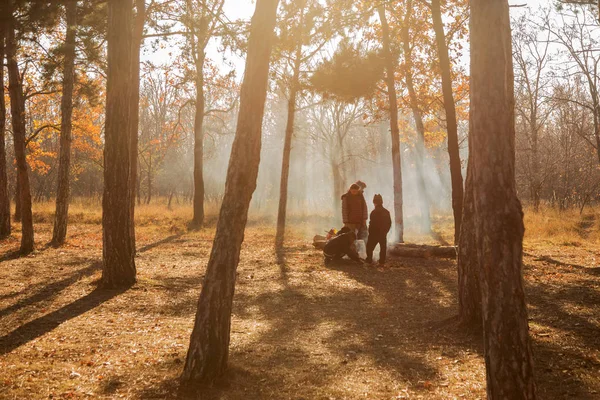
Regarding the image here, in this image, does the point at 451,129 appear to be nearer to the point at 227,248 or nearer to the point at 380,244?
the point at 380,244

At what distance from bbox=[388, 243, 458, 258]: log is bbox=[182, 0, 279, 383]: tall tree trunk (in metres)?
9.65

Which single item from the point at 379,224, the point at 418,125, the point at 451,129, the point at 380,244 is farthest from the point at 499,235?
the point at 418,125

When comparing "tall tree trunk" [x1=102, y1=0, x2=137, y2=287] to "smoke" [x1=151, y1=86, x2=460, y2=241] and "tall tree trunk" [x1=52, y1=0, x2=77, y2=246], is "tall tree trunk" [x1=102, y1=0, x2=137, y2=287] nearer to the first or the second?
"tall tree trunk" [x1=52, y1=0, x2=77, y2=246]

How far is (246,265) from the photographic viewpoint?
1325 cm

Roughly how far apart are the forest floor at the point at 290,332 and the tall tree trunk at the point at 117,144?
75 cm

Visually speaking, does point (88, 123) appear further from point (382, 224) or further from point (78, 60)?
point (382, 224)

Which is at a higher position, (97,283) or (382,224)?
(382,224)

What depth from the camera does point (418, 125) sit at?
22.8 m

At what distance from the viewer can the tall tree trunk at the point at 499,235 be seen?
3.60m

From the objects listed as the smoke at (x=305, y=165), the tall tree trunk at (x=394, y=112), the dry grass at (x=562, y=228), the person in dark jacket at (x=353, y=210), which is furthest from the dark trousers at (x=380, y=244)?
the smoke at (x=305, y=165)

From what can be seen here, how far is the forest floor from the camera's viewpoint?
5.09 metres

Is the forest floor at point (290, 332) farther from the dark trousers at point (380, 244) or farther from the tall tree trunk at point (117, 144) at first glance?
the tall tree trunk at point (117, 144)

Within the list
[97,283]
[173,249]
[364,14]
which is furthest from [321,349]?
[173,249]

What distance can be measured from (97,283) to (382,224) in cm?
659
